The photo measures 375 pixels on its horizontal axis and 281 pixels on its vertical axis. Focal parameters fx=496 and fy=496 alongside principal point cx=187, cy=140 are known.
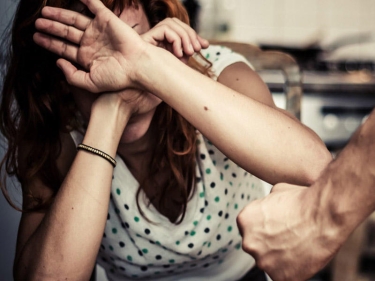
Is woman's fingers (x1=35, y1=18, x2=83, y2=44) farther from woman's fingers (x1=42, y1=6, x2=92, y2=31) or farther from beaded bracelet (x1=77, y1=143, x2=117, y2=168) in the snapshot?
beaded bracelet (x1=77, y1=143, x2=117, y2=168)

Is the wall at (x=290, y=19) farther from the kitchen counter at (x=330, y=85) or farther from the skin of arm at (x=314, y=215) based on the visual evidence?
the skin of arm at (x=314, y=215)

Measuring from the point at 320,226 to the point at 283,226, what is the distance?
2.0 inches

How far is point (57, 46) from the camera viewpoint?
0.84m

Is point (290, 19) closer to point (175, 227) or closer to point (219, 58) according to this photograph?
point (219, 58)

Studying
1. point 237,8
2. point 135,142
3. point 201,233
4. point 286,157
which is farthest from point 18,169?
point 237,8

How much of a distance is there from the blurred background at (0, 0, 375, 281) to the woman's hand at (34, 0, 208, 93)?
1.46 metres

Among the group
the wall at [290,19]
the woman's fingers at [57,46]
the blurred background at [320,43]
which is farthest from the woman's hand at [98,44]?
the wall at [290,19]

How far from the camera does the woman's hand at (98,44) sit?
2.48 feet

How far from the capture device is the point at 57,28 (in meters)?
0.81

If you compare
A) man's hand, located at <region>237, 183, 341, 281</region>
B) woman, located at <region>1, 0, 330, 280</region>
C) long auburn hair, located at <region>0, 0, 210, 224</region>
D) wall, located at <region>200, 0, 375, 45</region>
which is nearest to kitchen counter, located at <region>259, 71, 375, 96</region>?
wall, located at <region>200, 0, 375, 45</region>

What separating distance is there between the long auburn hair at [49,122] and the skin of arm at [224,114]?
0.59ft

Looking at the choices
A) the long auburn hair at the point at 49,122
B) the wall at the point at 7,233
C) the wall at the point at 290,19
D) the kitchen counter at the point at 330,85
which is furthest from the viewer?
the wall at the point at 290,19

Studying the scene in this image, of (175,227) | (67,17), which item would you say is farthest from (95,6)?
(175,227)

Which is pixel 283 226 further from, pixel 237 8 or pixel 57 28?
pixel 237 8
